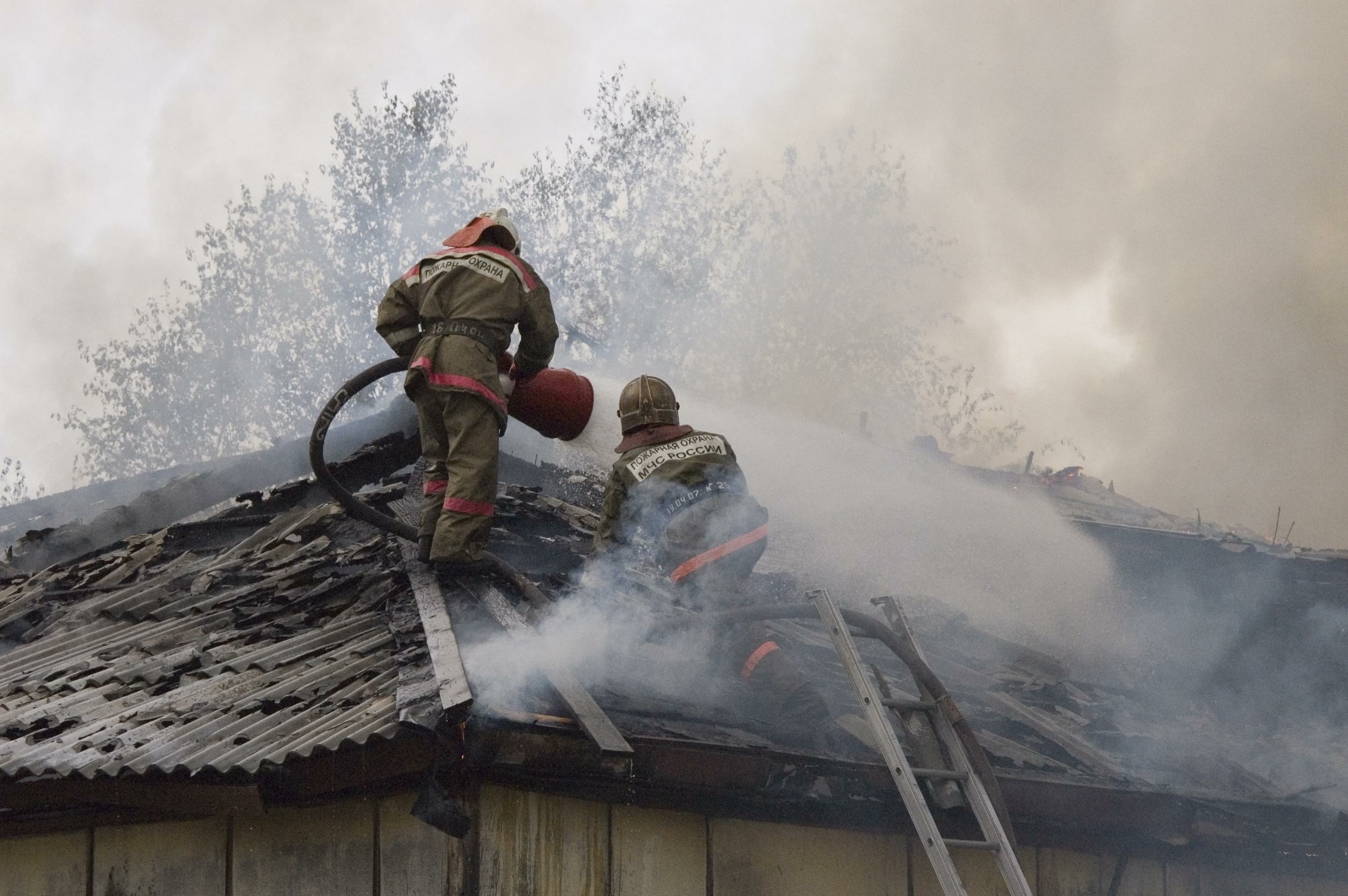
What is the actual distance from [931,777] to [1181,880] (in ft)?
6.22

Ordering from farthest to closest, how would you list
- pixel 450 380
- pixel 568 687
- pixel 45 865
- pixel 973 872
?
1. pixel 450 380
2. pixel 973 872
3. pixel 45 865
4. pixel 568 687

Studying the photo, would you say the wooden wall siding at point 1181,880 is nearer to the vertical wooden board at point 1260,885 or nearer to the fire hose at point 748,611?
the vertical wooden board at point 1260,885

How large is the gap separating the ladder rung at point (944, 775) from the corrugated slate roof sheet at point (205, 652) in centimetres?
178

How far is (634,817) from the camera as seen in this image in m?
3.96

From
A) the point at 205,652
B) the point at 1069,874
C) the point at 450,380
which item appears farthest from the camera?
the point at 450,380

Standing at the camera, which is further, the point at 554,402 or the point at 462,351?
the point at 554,402

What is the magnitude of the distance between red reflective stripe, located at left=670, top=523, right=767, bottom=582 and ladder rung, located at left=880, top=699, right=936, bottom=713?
1008 millimetres

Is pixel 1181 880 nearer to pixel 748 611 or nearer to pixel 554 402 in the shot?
pixel 748 611

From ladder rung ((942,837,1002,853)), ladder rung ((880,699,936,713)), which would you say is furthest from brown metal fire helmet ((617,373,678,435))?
ladder rung ((942,837,1002,853))

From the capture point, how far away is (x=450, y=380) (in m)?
5.22

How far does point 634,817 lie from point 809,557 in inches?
230

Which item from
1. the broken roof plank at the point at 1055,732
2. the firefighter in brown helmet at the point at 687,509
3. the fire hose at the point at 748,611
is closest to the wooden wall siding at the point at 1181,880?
the broken roof plank at the point at 1055,732

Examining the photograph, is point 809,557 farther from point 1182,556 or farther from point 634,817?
point 634,817

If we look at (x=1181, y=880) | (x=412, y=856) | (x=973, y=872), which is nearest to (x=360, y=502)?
(x=412, y=856)
